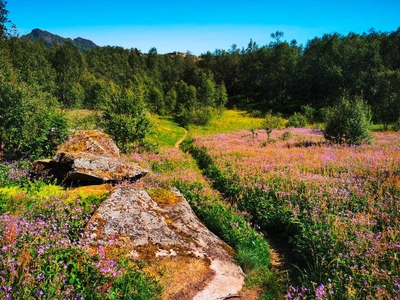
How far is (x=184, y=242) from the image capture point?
6.85 meters

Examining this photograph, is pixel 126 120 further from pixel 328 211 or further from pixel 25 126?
pixel 328 211

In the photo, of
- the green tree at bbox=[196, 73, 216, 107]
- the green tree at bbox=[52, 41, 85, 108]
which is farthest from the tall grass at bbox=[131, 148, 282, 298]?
the green tree at bbox=[52, 41, 85, 108]

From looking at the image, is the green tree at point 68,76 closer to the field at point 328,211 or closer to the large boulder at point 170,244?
the field at point 328,211

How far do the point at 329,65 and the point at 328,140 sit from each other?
4604 cm

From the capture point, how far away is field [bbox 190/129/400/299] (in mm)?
5266

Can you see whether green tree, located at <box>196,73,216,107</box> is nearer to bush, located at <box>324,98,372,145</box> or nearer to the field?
bush, located at <box>324,98,372,145</box>

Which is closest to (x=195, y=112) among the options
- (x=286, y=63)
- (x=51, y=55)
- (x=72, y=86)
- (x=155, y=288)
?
(x=72, y=86)

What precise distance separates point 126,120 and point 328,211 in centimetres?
1494

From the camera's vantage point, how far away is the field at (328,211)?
5.27 m

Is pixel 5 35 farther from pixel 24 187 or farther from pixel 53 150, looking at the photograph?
pixel 24 187

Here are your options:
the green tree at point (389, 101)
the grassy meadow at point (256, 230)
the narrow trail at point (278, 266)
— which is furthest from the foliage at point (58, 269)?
the green tree at point (389, 101)

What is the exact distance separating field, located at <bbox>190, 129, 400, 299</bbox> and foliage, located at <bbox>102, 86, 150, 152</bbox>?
6937mm

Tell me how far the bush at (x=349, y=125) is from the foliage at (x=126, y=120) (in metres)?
15.6

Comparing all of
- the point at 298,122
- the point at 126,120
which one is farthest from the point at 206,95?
the point at 126,120
